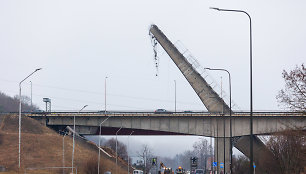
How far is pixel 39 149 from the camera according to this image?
10688cm

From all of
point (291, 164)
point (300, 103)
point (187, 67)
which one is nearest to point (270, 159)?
point (291, 164)

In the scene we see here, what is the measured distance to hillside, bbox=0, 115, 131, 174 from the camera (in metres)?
93.7

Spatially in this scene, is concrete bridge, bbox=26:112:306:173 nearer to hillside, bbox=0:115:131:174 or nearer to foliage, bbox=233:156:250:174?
foliage, bbox=233:156:250:174

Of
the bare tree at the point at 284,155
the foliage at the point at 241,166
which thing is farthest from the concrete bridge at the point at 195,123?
the bare tree at the point at 284,155

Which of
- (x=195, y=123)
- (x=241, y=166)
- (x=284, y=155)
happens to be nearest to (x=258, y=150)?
(x=241, y=166)

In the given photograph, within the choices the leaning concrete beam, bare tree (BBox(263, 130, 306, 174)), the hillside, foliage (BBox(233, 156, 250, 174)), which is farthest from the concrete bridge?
bare tree (BBox(263, 130, 306, 174))

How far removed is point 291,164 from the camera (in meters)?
80.0

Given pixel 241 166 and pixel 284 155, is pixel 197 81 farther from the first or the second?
pixel 284 155

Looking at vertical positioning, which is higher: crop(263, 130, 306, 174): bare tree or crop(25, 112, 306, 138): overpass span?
crop(25, 112, 306, 138): overpass span

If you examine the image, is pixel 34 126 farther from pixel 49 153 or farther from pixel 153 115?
pixel 153 115

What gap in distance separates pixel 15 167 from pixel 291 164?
44811mm

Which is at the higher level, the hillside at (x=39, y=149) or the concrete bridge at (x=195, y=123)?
the concrete bridge at (x=195, y=123)

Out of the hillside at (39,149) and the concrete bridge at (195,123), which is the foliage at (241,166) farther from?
the hillside at (39,149)

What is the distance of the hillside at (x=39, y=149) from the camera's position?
307 ft
